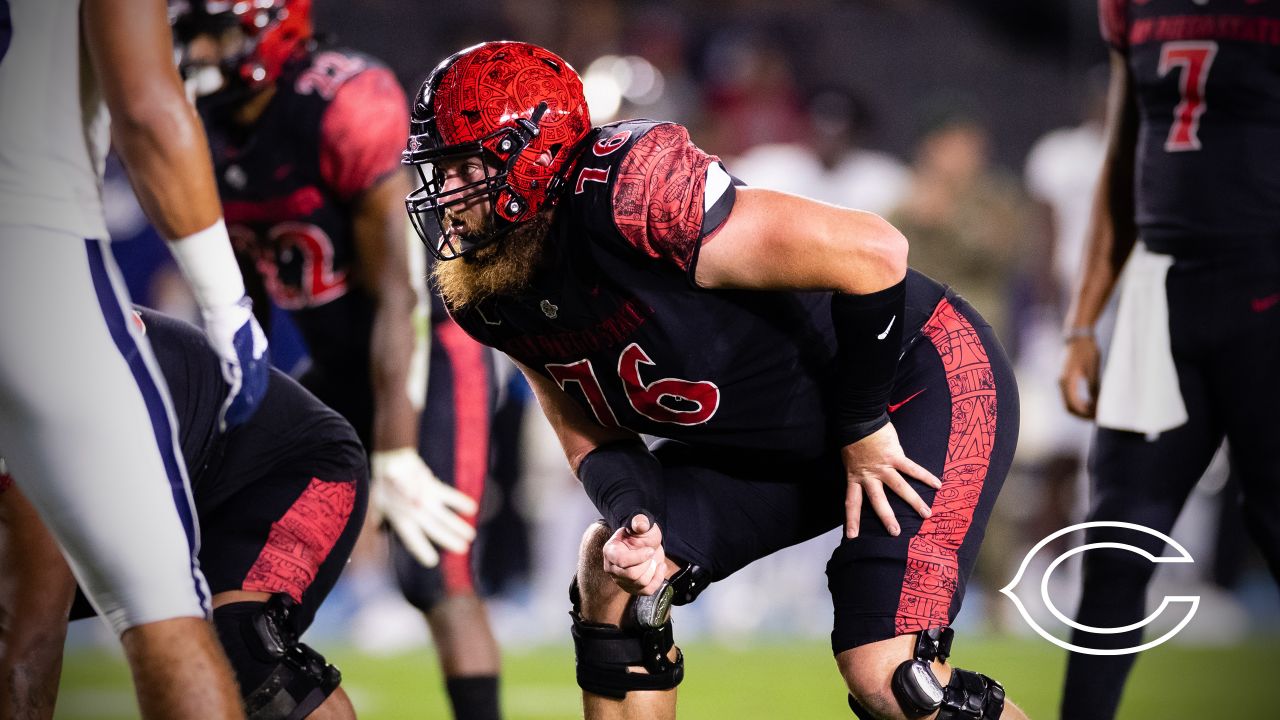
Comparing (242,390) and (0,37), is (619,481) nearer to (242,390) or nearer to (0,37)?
(242,390)

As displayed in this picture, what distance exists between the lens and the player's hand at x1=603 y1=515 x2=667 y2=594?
2.54 meters

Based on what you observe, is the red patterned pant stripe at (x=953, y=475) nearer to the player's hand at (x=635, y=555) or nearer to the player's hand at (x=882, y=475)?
the player's hand at (x=882, y=475)

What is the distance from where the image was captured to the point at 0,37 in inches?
87.0

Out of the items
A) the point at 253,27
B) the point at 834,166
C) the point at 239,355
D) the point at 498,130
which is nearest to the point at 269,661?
the point at 239,355

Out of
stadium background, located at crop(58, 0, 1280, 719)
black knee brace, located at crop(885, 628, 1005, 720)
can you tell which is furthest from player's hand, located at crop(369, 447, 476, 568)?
black knee brace, located at crop(885, 628, 1005, 720)

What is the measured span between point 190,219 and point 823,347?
1215mm

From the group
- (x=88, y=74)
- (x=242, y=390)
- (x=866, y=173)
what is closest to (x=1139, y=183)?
(x=242, y=390)

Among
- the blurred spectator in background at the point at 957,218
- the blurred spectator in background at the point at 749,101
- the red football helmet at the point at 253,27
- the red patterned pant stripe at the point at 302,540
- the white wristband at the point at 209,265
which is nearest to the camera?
the white wristband at the point at 209,265

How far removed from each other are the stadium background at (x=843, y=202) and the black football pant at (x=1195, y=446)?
1605 millimetres

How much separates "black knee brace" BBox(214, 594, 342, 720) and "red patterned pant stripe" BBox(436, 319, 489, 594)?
92 centimetres

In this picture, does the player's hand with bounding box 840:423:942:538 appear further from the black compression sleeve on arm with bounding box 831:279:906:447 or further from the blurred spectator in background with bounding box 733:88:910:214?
the blurred spectator in background with bounding box 733:88:910:214

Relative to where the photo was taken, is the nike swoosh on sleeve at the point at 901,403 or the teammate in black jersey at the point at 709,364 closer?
the teammate in black jersey at the point at 709,364

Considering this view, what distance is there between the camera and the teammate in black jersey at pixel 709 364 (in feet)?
8.13

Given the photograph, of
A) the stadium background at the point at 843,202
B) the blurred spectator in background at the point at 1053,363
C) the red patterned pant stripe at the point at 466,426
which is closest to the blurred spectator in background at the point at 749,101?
the stadium background at the point at 843,202
